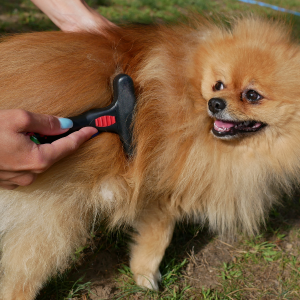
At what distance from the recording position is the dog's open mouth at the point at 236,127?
1661 mm

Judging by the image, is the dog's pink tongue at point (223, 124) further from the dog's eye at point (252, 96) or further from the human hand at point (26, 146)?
the human hand at point (26, 146)

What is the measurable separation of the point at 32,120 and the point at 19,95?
0.69 feet

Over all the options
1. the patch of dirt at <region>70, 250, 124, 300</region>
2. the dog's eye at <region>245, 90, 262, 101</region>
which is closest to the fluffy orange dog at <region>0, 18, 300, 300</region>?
the dog's eye at <region>245, 90, 262, 101</region>

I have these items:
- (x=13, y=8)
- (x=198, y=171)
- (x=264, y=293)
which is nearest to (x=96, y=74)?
(x=198, y=171)

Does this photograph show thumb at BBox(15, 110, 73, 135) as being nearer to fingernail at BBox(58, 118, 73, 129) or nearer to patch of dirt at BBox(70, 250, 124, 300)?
fingernail at BBox(58, 118, 73, 129)

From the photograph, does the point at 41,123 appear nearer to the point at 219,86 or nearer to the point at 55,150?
the point at 55,150

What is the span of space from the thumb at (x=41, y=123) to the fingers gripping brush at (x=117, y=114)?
67 mm

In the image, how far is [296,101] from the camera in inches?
61.7

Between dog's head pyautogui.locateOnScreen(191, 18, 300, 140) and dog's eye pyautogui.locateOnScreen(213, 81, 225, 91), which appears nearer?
dog's head pyautogui.locateOnScreen(191, 18, 300, 140)

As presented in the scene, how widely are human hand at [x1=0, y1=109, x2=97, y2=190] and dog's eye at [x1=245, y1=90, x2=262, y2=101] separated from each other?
81 centimetres

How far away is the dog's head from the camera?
156 cm

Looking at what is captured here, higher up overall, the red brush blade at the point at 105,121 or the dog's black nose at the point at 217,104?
the dog's black nose at the point at 217,104

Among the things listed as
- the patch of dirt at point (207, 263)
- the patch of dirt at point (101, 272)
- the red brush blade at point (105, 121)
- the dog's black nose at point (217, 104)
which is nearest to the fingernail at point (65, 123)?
the red brush blade at point (105, 121)

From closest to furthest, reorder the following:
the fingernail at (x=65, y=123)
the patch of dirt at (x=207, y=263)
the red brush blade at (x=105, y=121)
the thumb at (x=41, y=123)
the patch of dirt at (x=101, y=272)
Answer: the thumb at (x=41, y=123) < the fingernail at (x=65, y=123) < the red brush blade at (x=105, y=121) < the patch of dirt at (x=101, y=272) < the patch of dirt at (x=207, y=263)
